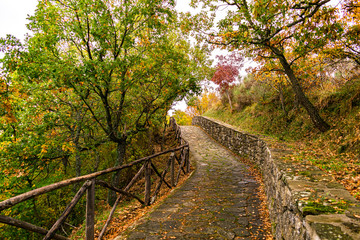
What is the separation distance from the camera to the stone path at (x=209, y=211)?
10.6ft

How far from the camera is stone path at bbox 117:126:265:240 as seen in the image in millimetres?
3229

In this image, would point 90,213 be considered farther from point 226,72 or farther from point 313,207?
point 226,72

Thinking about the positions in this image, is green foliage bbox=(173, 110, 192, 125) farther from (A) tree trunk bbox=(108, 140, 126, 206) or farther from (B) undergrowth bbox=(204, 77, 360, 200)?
(B) undergrowth bbox=(204, 77, 360, 200)

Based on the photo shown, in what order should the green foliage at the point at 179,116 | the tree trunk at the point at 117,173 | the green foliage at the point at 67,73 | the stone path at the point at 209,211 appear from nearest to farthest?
the stone path at the point at 209,211 < the green foliage at the point at 67,73 < the tree trunk at the point at 117,173 < the green foliage at the point at 179,116

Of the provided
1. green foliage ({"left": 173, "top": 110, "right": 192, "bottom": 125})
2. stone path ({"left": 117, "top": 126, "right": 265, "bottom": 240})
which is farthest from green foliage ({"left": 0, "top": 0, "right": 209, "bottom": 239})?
stone path ({"left": 117, "top": 126, "right": 265, "bottom": 240})

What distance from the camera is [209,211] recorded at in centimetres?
409

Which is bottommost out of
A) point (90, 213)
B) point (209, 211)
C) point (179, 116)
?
point (209, 211)

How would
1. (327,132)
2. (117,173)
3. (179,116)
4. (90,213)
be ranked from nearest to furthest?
(90,213)
(327,132)
(117,173)
(179,116)

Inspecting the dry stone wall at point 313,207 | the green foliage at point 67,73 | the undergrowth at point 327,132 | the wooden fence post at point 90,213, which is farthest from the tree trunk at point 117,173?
the undergrowth at point 327,132

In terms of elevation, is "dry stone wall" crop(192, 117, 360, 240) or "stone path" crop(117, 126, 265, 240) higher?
"dry stone wall" crop(192, 117, 360, 240)

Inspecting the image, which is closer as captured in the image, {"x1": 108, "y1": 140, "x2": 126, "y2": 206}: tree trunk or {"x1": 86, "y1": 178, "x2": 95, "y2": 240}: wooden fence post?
{"x1": 86, "y1": 178, "x2": 95, "y2": 240}: wooden fence post

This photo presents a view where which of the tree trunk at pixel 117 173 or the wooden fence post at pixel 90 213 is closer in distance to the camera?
the wooden fence post at pixel 90 213

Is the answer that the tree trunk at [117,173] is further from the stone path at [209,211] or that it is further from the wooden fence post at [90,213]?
the wooden fence post at [90,213]

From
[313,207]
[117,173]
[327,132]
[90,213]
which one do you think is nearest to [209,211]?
[90,213]
